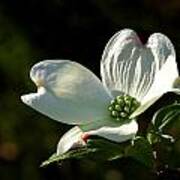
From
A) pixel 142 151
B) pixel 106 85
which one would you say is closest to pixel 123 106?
pixel 106 85

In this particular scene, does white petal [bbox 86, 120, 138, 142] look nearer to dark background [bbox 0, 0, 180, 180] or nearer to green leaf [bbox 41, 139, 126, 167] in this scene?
green leaf [bbox 41, 139, 126, 167]

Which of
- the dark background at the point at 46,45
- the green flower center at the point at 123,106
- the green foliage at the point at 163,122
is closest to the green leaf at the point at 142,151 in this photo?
the green foliage at the point at 163,122

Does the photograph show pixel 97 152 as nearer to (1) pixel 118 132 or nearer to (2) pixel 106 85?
(1) pixel 118 132

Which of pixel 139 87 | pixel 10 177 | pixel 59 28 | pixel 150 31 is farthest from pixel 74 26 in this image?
pixel 139 87

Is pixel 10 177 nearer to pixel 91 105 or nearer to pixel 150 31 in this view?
pixel 150 31

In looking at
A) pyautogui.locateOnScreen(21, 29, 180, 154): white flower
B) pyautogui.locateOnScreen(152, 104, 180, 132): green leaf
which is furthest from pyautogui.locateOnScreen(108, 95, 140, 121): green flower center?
pyautogui.locateOnScreen(152, 104, 180, 132): green leaf

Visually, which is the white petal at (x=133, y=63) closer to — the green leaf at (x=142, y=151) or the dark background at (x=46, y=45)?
the green leaf at (x=142, y=151)
